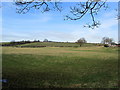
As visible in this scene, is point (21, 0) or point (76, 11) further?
point (76, 11)

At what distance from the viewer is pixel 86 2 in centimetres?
566

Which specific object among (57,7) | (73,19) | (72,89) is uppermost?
(57,7)

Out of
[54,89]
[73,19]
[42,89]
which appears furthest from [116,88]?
[73,19]

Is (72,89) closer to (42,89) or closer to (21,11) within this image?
(42,89)

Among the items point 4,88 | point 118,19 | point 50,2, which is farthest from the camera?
point 118,19

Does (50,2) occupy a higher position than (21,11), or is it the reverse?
(50,2)

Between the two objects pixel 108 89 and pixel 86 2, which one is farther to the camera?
pixel 86 2

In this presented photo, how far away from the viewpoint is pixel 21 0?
5168mm

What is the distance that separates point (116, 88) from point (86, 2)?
3.47m

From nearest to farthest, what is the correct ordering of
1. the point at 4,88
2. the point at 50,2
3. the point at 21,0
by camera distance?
the point at 4,88
the point at 21,0
the point at 50,2

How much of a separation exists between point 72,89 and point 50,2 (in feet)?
11.2

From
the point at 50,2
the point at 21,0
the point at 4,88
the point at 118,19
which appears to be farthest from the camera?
the point at 118,19

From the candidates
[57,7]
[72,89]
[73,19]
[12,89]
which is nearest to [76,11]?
[73,19]

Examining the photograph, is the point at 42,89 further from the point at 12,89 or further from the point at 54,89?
the point at 12,89
